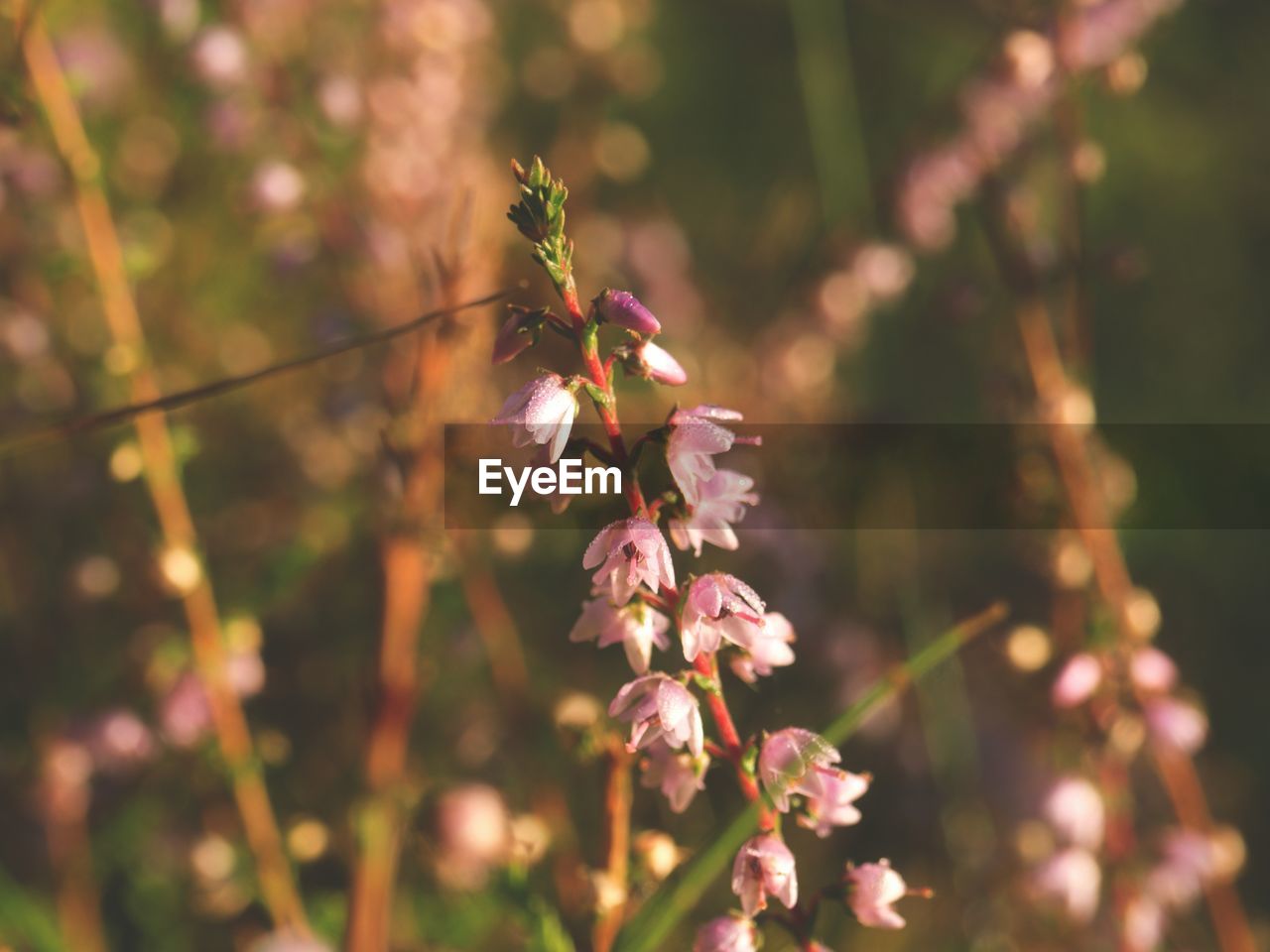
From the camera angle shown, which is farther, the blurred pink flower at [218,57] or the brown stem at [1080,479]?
the blurred pink flower at [218,57]

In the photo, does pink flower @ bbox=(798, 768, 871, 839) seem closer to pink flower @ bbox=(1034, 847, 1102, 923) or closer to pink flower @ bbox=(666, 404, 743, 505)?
pink flower @ bbox=(666, 404, 743, 505)

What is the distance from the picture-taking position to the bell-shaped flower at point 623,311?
1.06m

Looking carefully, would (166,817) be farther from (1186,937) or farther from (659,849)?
(1186,937)

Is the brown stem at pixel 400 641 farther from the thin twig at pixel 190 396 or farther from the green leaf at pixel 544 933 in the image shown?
the green leaf at pixel 544 933

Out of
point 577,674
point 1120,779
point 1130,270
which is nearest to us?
point 1120,779

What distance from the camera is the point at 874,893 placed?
1.17 metres

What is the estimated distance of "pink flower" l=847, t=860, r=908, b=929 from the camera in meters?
1.17

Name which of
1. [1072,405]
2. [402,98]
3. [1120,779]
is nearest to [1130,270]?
[1072,405]

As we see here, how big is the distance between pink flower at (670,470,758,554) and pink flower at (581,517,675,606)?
5 cm

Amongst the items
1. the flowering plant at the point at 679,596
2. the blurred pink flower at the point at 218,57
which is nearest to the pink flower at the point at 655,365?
the flowering plant at the point at 679,596

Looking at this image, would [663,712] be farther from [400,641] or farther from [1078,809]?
[1078,809]

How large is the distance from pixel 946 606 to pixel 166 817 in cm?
180

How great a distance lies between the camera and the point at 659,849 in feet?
4.39

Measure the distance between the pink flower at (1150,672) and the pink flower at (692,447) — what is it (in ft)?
3.61
